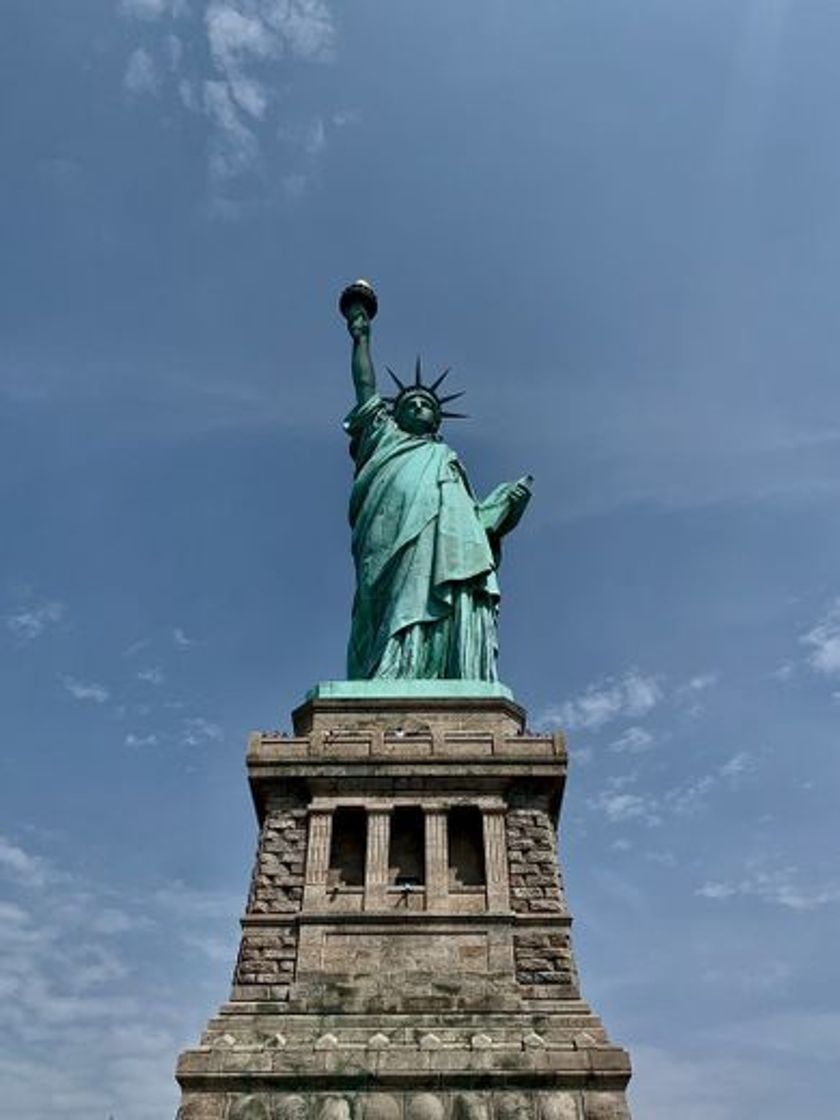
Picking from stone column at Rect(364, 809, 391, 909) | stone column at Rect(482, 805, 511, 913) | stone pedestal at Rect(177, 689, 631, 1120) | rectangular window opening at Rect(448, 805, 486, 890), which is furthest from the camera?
rectangular window opening at Rect(448, 805, 486, 890)

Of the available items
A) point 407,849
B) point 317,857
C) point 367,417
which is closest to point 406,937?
point 407,849

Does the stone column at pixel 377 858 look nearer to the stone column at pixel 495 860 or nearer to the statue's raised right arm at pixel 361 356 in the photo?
the stone column at pixel 495 860

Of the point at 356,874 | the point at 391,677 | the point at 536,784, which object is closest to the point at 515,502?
the point at 391,677

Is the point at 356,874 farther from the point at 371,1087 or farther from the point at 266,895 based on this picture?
the point at 371,1087

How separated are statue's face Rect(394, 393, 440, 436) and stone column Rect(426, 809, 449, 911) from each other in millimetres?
11137

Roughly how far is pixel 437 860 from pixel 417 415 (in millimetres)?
12282

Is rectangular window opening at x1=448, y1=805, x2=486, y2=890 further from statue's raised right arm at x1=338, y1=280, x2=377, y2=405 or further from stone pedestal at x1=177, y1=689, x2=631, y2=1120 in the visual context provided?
statue's raised right arm at x1=338, y1=280, x2=377, y2=405

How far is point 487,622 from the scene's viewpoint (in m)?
19.8

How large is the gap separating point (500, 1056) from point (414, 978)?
5.31 feet

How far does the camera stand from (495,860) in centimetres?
1469

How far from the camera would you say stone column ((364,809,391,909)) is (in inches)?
566

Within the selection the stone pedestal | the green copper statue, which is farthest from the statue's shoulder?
the stone pedestal

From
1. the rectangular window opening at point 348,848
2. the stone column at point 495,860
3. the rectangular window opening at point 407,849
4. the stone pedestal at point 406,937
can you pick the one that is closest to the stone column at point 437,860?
the stone pedestal at point 406,937

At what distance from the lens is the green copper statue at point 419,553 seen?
19031 millimetres
